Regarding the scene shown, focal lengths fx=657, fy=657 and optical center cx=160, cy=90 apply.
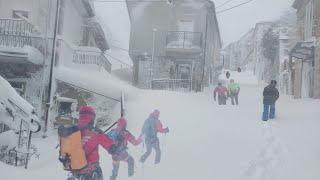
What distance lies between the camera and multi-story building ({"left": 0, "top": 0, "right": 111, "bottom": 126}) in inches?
616

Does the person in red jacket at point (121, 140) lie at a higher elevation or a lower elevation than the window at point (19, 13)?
lower

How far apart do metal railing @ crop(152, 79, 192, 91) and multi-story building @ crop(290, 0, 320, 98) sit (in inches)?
161

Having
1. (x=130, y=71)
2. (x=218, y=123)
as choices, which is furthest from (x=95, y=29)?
(x=218, y=123)

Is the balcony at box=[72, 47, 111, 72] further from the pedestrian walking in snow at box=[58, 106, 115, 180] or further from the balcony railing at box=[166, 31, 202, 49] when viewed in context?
the pedestrian walking in snow at box=[58, 106, 115, 180]

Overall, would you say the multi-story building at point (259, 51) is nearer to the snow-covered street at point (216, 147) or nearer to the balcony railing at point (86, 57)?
the balcony railing at point (86, 57)

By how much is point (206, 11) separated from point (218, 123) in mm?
12893

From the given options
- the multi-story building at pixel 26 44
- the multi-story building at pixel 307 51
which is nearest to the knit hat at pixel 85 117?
the multi-story building at pixel 26 44

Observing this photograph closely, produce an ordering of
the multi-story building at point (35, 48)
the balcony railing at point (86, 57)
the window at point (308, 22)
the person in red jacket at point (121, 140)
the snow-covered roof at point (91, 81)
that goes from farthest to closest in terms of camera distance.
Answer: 1. the window at point (308, 22)
2. the balcony railing at point (86, 57)
3. the snow-covered roof at point (91, 81)
4. the multi-story building at point (35, 48)
5. the person in red jacket at point (121, 140)

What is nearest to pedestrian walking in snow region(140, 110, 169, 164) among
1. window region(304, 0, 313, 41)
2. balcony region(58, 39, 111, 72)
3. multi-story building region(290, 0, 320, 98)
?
balcony region(58, 39, 111, 72)

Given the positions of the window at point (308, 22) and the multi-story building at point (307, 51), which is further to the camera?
the window at point (308, 22)

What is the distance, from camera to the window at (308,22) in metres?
22.9

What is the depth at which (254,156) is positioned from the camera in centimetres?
1087

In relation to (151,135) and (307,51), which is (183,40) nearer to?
(307,51)

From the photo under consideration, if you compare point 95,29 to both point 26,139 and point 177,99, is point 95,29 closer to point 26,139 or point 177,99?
point 177,99
